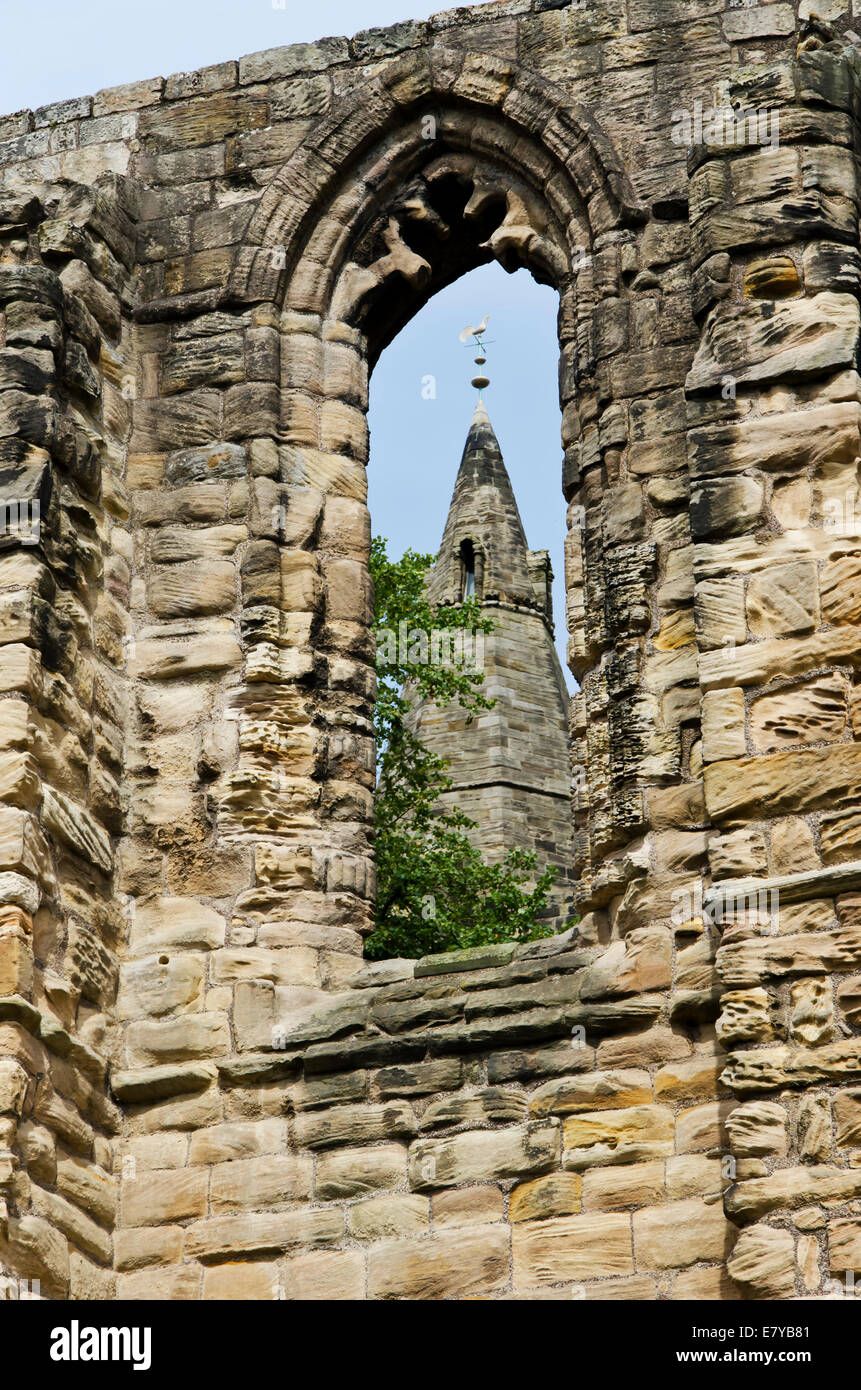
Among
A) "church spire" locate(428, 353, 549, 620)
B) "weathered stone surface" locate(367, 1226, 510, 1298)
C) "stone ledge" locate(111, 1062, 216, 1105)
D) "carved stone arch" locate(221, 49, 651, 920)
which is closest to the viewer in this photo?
"weathered stone surface" locate(367, 1226, 510, 1298)

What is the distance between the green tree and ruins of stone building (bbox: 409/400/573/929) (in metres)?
5.91

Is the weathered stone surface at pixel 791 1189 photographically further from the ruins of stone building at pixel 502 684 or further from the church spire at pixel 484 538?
the church spire at pixel 484 538

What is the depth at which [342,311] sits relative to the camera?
29.9ft

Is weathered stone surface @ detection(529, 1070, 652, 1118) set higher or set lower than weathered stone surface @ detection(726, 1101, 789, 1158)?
higher

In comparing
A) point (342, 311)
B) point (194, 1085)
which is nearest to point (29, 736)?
point (194, 1085)

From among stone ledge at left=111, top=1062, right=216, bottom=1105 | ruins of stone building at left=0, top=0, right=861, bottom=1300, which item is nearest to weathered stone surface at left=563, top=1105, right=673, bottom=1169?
ruins of stone building at left=0, top=0, right=861, bottom=1300

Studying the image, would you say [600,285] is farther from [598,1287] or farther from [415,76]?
[598,1287]

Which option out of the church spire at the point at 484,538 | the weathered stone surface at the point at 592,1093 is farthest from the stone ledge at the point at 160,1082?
the church spire at the point at 484,538

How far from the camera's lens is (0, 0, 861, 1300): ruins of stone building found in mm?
7004

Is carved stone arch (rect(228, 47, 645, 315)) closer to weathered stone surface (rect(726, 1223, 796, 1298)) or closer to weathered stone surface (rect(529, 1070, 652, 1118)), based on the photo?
weathered stone surface (rect(529, 1070, 652, 1118))

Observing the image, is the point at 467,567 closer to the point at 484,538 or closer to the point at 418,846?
the point at 484,538

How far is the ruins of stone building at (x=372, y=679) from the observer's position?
700 cm

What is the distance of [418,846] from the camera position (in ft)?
52.2

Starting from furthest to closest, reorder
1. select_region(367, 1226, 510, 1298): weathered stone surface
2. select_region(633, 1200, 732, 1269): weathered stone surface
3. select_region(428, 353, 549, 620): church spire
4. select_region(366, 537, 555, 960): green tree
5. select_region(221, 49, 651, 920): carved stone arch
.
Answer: select_region(428, 353, 549, 620): church spire < select_region(366, 537, 555, 960): green tree < select_region(221, 49, 651, 920): carved stone arch < select_region(367, 1226, 510, 1298): weathered stone surface < select_region(633, 1200, 732, 1269): weathered stone surface
